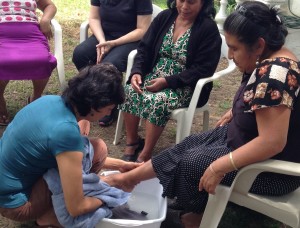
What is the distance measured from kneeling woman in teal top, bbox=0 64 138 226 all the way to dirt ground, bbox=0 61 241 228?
39 cm

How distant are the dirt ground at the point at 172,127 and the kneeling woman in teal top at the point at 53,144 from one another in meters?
0.39

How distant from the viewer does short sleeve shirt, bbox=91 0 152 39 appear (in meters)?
3.37

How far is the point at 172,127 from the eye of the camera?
3.61 m

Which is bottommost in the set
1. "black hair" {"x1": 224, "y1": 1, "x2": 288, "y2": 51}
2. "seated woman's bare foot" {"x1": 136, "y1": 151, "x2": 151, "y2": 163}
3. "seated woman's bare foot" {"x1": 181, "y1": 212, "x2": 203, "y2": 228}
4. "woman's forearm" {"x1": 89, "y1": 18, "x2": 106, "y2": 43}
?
"seated woman's bare foot" {"x1": 136, "y1": 151, "x2": 151, "y2": 163}

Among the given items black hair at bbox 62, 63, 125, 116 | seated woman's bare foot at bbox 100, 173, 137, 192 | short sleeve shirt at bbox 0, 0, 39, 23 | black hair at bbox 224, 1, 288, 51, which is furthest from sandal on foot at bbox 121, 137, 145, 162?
black hair at bbox 224, 1, 288, 51

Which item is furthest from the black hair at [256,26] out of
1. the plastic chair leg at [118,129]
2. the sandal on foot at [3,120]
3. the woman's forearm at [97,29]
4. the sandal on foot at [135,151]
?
the sandal on foot at [3,120]

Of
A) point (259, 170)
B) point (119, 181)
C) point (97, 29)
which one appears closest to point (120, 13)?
point (97, 29)

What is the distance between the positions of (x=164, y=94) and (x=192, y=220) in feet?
2.89

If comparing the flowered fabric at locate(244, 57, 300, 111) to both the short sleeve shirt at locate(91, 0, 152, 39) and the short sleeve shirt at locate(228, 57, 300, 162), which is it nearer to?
the short sleeve shirt at locate(228, 57, 300, 162)

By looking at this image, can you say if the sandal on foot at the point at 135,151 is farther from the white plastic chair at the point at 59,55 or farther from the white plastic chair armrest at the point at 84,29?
the white plastic chair armrest at the point at 84,29

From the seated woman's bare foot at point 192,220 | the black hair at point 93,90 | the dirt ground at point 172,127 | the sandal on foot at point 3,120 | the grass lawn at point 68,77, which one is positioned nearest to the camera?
the black hair at point 93,90

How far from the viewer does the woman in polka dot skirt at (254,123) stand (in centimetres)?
181

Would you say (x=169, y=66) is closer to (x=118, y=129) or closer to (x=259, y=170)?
(x=118, y=129)

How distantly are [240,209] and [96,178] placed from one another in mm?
1021
